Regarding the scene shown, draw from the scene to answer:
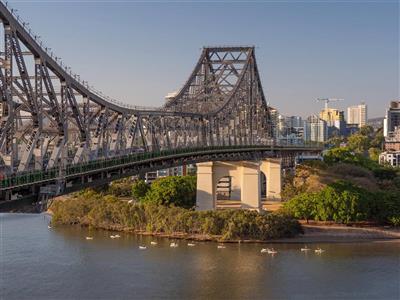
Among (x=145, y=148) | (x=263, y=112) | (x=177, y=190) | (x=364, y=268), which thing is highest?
(x=263, y=112)

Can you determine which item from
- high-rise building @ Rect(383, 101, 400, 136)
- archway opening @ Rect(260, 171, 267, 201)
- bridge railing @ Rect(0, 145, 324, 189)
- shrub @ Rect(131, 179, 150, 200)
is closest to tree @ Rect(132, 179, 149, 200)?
shrub @ Rect(131, 179, 150, 200)

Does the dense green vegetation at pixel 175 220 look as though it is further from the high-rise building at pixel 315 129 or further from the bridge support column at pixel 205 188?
the high-rise building at pixel 315 129

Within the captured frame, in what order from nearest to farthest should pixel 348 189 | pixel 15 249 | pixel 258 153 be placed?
pixel 15 249, pixel 348 189, pixel 258 153

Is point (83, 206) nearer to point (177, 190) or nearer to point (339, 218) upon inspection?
point (177, 190)

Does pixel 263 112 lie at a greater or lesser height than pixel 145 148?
greater

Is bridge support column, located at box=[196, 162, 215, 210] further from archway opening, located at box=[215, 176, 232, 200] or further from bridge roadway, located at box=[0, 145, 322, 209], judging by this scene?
archway opening, located at box=[215, 176, 232, 200]

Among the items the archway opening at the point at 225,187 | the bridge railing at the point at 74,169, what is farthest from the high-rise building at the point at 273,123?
the bridge railing at the point at 74,169

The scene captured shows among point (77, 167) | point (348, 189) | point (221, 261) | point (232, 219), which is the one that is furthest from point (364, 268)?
point (77, 167)

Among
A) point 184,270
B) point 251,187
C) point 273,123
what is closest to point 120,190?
point 251,187
